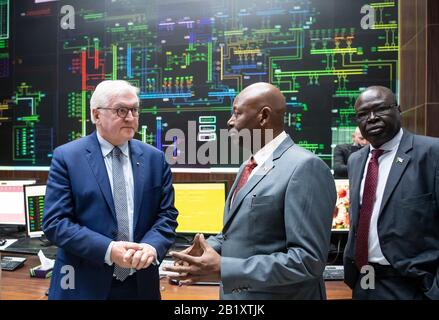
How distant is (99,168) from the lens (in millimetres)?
1666

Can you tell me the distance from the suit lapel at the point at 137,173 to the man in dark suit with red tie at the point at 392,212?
973 mm

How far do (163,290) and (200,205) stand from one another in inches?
33.3

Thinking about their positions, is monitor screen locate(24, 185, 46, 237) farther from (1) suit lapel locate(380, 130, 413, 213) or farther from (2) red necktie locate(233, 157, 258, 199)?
(1) suit lapel locate(380, 130, 413, 213)

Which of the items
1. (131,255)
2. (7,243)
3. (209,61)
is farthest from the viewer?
(209,61)

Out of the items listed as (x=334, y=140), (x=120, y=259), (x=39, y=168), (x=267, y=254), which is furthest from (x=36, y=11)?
(x=267, y=254)

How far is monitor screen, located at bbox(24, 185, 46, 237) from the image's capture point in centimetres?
308

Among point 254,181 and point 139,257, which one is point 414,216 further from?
point 139,257

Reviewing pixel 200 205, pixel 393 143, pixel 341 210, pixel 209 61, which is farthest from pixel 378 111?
pixel 209 61

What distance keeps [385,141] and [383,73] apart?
5.77 ft

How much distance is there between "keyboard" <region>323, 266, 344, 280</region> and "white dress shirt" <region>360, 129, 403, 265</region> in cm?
64

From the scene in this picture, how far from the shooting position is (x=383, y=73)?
333cm

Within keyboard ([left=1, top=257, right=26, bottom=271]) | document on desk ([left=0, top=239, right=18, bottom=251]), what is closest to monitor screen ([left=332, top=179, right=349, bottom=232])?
keyboard ([left=1, top=257, right=26, bottom=271])

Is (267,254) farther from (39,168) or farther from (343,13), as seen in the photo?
(39,168)

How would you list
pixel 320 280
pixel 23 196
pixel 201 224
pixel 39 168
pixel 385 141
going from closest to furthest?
pixel 320 280
pixel 385 141
pixel 201 224
pixel 23 196
pixel 39 168
